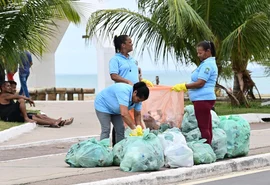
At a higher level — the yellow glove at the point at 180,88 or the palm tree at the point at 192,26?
the palm tree at the point at 192,26

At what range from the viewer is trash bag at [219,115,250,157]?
1059cm

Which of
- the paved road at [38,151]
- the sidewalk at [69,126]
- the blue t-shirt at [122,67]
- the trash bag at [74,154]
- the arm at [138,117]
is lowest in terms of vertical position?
the sidewalk at [69,126]

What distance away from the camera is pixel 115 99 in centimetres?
995

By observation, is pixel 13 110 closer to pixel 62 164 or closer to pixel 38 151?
pixel 38 151

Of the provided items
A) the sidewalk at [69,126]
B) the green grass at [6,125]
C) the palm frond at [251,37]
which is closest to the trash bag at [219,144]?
the sidewalk at [69,126]

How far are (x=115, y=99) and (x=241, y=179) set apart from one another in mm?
2083

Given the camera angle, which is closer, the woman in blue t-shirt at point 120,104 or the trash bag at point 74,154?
the woman in blue t-shirt at point 120,104

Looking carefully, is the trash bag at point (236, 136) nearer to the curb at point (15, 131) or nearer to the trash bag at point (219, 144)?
the trash bag at point (219, 144)

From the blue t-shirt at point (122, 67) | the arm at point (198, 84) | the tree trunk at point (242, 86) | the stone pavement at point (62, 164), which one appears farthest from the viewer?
the tree trunk at point (242, 86)

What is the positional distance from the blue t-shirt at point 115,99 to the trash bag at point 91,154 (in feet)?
1.70

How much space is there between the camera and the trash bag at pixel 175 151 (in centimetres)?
949

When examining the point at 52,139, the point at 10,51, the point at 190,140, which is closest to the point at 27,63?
the point at 10,51

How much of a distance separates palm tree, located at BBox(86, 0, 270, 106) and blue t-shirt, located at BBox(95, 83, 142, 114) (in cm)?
772

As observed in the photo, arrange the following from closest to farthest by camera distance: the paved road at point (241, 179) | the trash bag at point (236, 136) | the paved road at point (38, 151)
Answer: the paved road at point (241, 179)
the trash bag at point (236, 136)
the paved road at point (38, 151)
